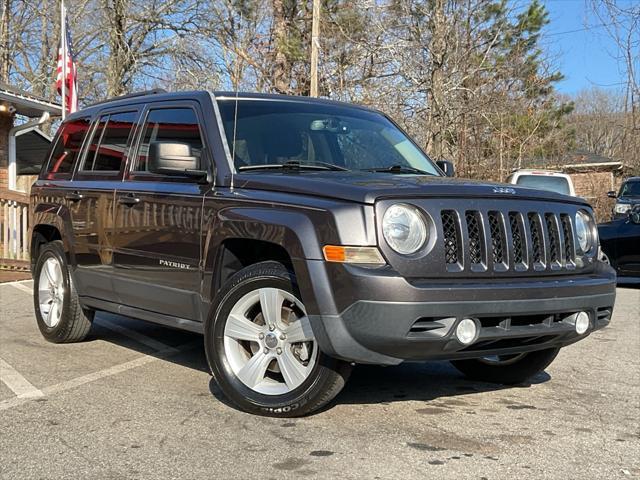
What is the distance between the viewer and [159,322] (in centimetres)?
509

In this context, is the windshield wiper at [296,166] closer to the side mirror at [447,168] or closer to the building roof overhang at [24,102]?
the side mirror at [447,168]

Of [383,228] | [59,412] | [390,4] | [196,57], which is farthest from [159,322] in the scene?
[196,57]

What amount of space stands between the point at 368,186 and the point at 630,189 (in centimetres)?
1293

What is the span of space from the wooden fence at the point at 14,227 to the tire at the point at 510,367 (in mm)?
9675

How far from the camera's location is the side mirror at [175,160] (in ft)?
15.1

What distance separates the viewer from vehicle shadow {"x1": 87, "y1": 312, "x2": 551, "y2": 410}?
4.72 m

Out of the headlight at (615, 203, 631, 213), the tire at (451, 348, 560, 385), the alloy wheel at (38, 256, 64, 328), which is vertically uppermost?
the headlight at (615, 203, 631, 213)

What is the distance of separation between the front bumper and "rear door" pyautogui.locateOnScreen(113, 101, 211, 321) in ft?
3.95

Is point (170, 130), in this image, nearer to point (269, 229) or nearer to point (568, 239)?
point (269, 229)

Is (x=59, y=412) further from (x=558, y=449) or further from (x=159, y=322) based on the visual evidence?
(x=558, y=449)

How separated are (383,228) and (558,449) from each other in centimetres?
143

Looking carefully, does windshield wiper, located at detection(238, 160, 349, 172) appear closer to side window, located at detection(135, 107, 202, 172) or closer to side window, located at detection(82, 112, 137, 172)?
side window, located at detection(135, 107, 202, 172)

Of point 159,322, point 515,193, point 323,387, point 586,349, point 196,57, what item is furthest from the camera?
point 196,57

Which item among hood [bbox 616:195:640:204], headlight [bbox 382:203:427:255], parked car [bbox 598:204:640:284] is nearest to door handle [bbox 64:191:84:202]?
headlight [bbox 382:203:427:255]
